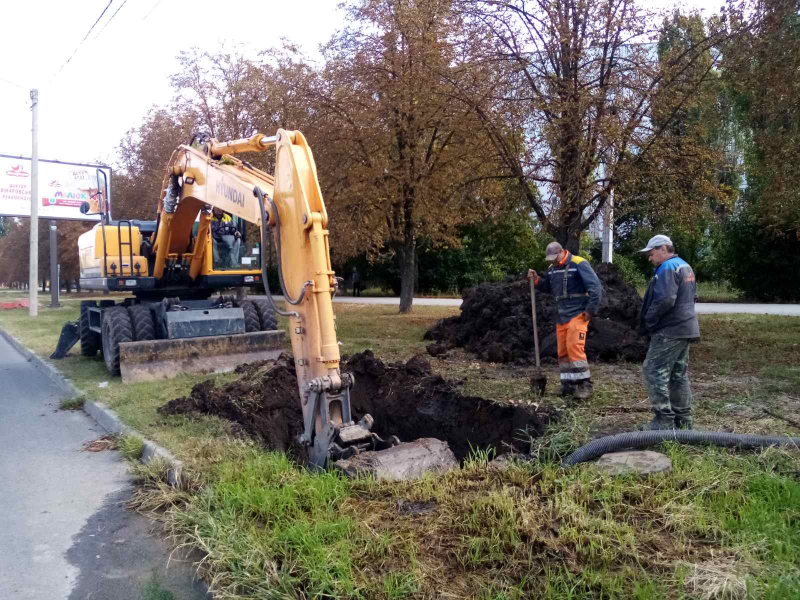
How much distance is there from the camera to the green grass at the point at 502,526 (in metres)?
3.29

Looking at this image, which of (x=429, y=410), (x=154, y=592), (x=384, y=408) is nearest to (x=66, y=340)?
(x=384, y=408)

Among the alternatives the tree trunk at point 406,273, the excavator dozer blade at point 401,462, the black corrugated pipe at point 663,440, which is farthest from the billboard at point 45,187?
the black corrugated pipe at point 663,440

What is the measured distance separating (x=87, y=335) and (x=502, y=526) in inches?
422

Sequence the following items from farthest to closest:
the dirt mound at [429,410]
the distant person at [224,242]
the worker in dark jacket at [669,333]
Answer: the distant person at [224,242] → the dirt mound at [429,410] → the worker in dark jacket at [669,333]

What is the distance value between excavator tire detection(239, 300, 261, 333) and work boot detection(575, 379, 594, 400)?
5788mm

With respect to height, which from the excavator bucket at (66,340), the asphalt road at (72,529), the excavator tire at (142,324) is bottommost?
the asphalt road at (72,529)

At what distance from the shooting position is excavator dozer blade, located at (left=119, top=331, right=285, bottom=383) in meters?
9.61

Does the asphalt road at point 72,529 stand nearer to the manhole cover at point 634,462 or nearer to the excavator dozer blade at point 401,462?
the excavator dozer blade at point 401,462

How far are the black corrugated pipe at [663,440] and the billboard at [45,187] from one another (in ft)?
88.3

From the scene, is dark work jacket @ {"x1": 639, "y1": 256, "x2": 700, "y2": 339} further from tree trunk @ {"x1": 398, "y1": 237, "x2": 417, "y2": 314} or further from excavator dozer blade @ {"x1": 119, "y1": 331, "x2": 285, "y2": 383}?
tree trunk @ {"x1": 398, "y1": 237, "x2": 417, "y2": 314}

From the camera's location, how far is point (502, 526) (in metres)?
3.70

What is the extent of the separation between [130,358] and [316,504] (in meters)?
6.29

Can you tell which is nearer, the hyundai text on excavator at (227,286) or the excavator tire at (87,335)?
the hyundai text on excavator at (227,286)

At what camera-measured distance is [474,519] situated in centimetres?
382
